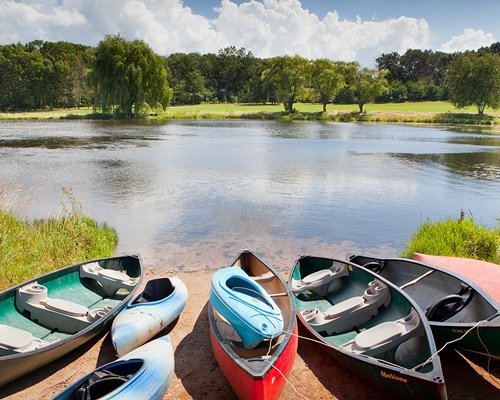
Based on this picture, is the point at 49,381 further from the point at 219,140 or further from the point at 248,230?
the point at 219,140

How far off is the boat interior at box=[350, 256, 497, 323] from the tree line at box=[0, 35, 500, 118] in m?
50.7

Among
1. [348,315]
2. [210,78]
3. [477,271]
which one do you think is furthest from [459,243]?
[210,78]

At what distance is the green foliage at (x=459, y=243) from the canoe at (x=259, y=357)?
14.7 feet

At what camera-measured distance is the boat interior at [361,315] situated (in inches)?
191

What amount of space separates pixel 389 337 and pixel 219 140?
107 ft

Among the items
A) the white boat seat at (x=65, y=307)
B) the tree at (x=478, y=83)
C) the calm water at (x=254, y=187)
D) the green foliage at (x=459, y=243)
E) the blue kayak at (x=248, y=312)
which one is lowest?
the calm water at (x=254, y=187)

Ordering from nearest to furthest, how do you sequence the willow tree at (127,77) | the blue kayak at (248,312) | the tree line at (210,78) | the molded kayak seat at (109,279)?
the blue kayak at (248,312), the molded kayak seat at (109,279), the willow tree at (127,77), the tree line at (210,78)

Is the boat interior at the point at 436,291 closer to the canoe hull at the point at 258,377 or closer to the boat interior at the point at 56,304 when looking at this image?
the canoe hull at the point at 258,377

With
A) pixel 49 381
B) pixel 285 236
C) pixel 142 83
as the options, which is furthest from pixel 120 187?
pixel 142 83

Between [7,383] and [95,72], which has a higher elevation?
[95,72]

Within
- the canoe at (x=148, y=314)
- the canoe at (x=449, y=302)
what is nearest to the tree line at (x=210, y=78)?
the canoe at (x=148, y=314)

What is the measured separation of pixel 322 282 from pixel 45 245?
5.70 meters

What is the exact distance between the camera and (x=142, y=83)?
5341 centimetres

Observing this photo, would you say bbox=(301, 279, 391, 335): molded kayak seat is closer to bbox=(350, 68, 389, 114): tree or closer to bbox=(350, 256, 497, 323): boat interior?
bbox=(350, 256, 497, 323): boat interior
